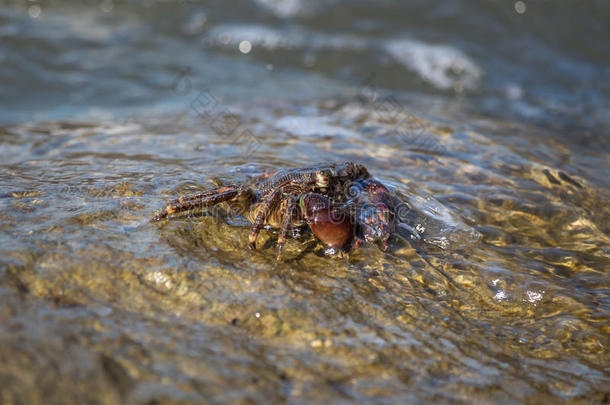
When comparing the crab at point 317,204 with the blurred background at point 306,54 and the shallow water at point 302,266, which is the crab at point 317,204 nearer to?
the shallow water at point 302,266

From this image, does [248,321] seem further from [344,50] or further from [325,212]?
[344,50]

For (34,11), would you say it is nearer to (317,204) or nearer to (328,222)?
(317,204)

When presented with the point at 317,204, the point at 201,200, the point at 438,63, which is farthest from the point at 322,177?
the point at 438,63

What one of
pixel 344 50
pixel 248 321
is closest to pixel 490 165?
pixel 248 321

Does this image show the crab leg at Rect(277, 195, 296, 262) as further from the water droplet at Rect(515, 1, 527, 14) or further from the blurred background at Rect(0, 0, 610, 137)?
the water droplet at Rect(515, 1, 527, 14)

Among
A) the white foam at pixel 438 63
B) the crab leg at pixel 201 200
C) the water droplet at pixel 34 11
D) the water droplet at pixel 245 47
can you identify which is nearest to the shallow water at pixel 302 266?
the crab leg at pixel 201 200

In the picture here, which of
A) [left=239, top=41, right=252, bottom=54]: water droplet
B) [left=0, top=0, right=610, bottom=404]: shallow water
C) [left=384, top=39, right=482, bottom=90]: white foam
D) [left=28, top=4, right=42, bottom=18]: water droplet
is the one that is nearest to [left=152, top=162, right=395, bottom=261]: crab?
[left=0, top=0, right=610, bottom=404]: shallow water
